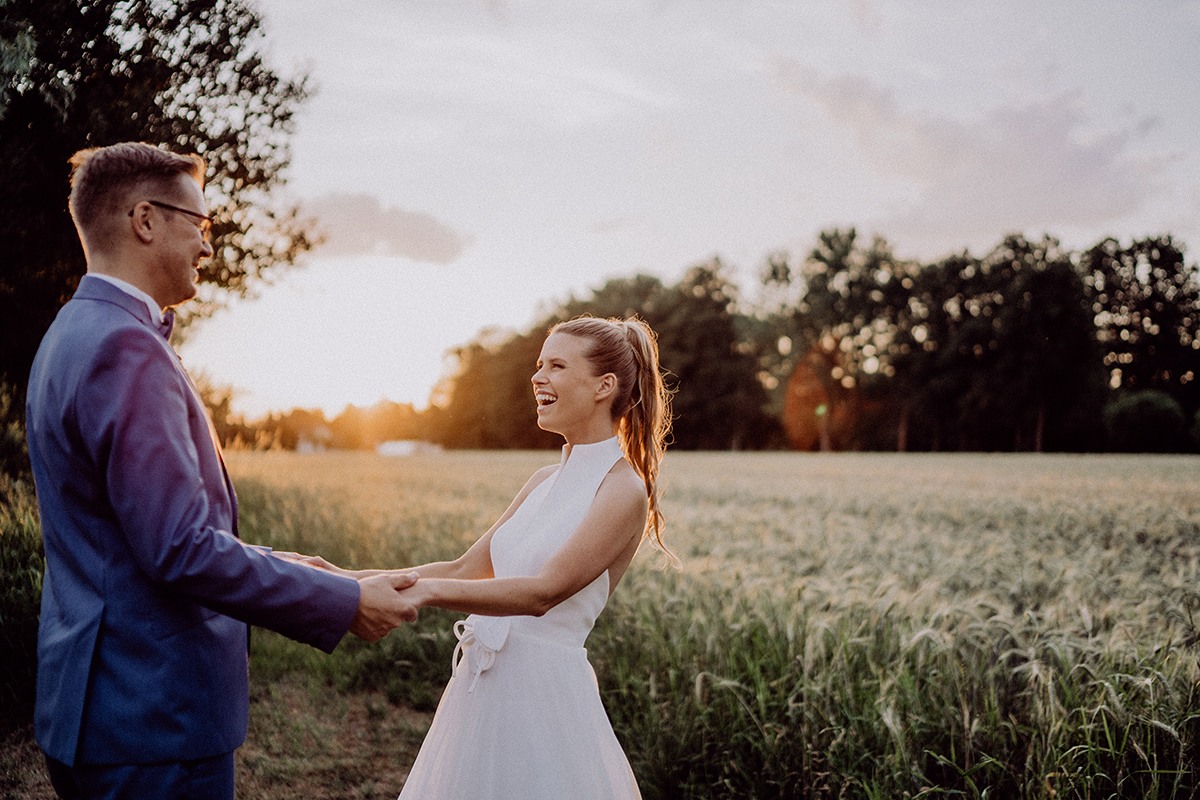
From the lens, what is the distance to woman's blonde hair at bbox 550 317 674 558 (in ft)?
9.05

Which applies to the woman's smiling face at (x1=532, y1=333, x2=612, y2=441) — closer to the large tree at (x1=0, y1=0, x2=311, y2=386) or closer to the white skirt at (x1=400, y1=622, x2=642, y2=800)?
the white skirt at (x1=400, y1=622, x2=642, y2=800)

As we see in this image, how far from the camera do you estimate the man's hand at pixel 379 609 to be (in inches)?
83.8

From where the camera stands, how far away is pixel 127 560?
1834 millimetres

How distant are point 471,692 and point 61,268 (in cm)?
531

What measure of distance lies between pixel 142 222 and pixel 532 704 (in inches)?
71.6

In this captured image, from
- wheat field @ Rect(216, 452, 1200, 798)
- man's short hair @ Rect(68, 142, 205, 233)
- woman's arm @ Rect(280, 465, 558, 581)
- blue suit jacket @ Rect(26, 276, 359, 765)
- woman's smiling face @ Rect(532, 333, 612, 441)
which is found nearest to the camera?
blue suit jacket @ Rect(26, 276, 359, 765)

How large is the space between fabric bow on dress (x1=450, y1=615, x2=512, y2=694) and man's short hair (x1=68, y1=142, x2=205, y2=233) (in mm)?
1571

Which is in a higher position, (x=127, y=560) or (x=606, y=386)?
(x=606, y=386)

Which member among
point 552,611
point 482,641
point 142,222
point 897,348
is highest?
point 897,348

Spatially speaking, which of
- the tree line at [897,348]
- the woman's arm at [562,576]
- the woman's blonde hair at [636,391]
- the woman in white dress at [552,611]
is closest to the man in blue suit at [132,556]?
the woman's arm at [562,576]

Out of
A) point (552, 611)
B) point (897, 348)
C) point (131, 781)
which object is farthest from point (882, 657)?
point (897, 348)

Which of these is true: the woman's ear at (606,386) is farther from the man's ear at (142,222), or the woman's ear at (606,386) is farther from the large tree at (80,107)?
the large tree at (80,107)

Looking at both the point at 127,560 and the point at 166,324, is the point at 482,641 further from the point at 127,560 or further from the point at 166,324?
the point at 166,324

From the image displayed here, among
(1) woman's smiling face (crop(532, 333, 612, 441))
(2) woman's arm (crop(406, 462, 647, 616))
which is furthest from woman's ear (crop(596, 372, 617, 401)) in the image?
(2) woman's arm (crop(406, 462, 647, 616))
